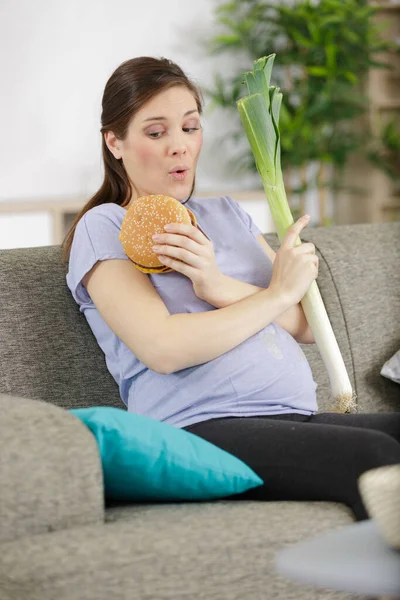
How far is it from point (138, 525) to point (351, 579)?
0.62m

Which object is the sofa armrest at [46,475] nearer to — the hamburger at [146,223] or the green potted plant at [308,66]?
the hamburger at [146,223]

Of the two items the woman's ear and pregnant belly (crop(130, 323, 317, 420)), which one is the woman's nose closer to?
the woman's ear

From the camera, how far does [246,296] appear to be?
5.87ft

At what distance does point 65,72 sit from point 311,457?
13.6 ft

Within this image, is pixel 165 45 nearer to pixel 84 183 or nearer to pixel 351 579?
pixel 84 183

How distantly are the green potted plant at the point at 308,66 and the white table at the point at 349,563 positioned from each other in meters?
4.61

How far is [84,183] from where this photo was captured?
5340 mm

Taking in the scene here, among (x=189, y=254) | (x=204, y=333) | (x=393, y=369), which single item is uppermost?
(x=189, y=254)

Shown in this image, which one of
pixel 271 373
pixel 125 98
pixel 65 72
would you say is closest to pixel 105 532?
pixel 271 373

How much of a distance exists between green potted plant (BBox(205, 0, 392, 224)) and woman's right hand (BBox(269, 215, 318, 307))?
3.63m

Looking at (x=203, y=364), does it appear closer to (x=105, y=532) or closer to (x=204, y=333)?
(x=204, y=333)

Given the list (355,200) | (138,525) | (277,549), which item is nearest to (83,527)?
(138,525)

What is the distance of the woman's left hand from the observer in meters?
1.68

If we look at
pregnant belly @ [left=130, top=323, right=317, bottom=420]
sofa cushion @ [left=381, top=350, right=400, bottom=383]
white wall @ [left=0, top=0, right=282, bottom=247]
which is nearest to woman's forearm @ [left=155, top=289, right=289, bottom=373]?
pregnant belly @ [left=130, top=323, right=317, bottom=420]
